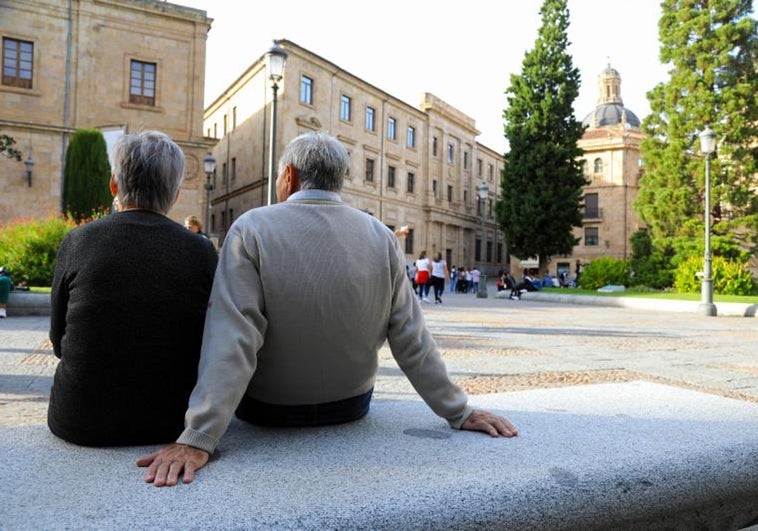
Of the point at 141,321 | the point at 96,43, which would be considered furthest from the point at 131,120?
the point at 141,321

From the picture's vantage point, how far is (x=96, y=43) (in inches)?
927

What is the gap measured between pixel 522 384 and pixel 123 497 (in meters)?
4.08

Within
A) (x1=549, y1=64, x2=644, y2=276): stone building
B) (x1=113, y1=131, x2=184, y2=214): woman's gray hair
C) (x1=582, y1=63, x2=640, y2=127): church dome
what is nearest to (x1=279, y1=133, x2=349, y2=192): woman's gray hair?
(x1=113, y1=131, x2=184, y2=214): woman's gray hair

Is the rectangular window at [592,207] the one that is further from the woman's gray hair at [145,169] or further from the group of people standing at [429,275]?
the woman's gray hair at [145,169]

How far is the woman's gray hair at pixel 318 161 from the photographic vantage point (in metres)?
2.13

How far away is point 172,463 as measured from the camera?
5.39ft

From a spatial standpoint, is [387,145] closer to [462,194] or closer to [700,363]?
[462,194]

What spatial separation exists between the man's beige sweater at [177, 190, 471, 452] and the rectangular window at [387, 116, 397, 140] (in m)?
38.4

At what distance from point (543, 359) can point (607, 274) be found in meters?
20.1

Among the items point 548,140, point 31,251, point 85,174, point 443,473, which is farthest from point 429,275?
point 548,140

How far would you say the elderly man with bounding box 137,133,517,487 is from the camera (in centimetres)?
185

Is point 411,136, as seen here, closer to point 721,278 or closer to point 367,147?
point 367,147

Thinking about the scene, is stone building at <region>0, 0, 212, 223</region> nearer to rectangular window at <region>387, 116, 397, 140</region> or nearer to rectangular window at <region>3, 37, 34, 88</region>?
rectangular window at <region>3, 37, 34, 88</region>

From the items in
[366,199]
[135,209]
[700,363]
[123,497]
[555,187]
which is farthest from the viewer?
[366,199]
